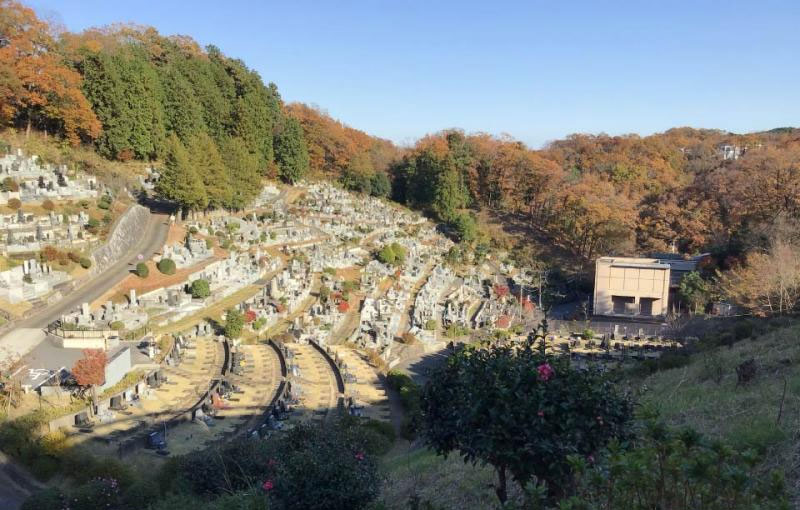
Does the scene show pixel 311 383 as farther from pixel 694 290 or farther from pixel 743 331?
pixel 694 290

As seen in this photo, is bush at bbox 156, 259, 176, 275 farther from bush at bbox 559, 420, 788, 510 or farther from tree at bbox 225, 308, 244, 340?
bush at bbox 559, 420, 788, 510

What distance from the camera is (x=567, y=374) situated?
526 cm

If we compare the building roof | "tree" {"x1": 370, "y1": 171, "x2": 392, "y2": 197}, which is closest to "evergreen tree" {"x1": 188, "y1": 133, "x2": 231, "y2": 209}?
the building roof

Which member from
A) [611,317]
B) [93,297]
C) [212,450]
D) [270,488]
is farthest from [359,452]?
[611,317]

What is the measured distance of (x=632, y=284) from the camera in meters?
32.1

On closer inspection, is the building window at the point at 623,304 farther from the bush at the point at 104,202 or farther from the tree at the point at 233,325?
the bush at the point at 104,202

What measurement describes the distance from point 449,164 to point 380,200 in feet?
24.8

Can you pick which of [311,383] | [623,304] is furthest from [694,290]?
[311,383]

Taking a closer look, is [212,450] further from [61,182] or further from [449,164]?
[449,164]

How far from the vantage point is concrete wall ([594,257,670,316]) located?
3169 centimetres

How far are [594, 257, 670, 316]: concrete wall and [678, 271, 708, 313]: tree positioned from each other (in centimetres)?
100

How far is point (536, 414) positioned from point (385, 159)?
54647mm

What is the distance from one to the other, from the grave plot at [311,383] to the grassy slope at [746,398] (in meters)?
9.41

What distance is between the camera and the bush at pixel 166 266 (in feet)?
83.1
